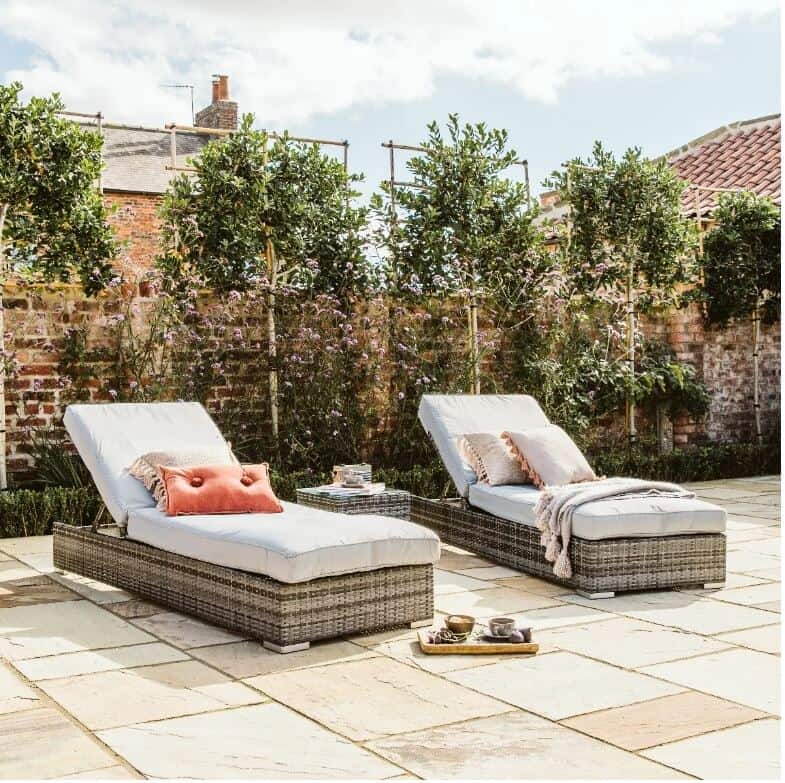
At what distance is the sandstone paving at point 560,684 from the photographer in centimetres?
345

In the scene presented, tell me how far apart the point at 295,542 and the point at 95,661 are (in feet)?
2.89

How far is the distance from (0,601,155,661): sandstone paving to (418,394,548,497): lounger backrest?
2333 mm

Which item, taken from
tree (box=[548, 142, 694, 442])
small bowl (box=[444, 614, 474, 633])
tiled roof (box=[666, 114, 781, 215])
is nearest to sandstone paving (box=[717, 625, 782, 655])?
small bowl (box=[444, 614, 474, 633])

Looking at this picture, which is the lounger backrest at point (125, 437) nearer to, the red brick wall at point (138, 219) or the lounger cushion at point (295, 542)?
the lounger cushion at point (295, 542)

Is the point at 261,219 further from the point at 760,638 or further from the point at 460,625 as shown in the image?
the point at 760,638

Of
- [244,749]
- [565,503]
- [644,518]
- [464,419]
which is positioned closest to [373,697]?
[244,749]

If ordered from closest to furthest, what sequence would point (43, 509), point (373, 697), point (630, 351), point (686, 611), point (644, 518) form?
point (373, 697) < point (686, 611) < point (644, 518) < point (43, 509) < point (630, 351)

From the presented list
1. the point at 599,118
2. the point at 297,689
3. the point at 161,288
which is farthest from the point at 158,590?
the point at 599,118

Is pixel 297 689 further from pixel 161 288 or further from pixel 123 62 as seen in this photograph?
pixel 123 62

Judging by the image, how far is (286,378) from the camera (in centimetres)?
830

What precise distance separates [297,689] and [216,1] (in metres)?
3.24

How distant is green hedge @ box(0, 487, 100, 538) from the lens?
22.7ft

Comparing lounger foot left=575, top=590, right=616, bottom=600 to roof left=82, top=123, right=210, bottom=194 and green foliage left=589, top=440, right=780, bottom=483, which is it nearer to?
green foliage left=589, top=440, right=780, bottom=483

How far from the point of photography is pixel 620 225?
9.78 metres
